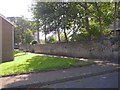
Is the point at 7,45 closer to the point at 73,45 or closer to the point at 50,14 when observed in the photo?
the point at 50,14

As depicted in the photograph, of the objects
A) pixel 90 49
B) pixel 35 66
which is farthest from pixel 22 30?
pixel 35 66

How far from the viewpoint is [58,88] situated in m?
9.42

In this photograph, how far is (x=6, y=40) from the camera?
2375cm

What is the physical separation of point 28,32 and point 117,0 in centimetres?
4282

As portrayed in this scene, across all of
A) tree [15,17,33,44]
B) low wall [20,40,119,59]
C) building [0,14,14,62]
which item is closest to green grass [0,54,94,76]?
A: building [0,14,14,62]

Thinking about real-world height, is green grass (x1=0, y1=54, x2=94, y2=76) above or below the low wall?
below

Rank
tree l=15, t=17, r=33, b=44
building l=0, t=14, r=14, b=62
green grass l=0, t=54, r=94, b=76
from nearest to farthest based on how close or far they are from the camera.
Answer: green grass l=0, t=54, r=94, b=76 → building l=0, t=14, r=14, b=62 → tree l=15, t=17, r=33, b=44

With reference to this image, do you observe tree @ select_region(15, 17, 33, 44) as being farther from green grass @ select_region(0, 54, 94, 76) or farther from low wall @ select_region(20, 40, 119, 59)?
green grass @ select_region(0, 54, 94, 76)

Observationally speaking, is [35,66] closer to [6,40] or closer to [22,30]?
[6,40]

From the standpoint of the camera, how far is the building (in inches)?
909

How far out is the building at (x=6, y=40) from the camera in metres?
23.1

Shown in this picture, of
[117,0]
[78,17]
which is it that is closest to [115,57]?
[117,0]

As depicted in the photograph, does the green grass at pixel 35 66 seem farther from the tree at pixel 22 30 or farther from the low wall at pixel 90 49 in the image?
the tree at pixel 22 30

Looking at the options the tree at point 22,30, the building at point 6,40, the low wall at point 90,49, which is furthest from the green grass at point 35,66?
the tree at point 22,30
